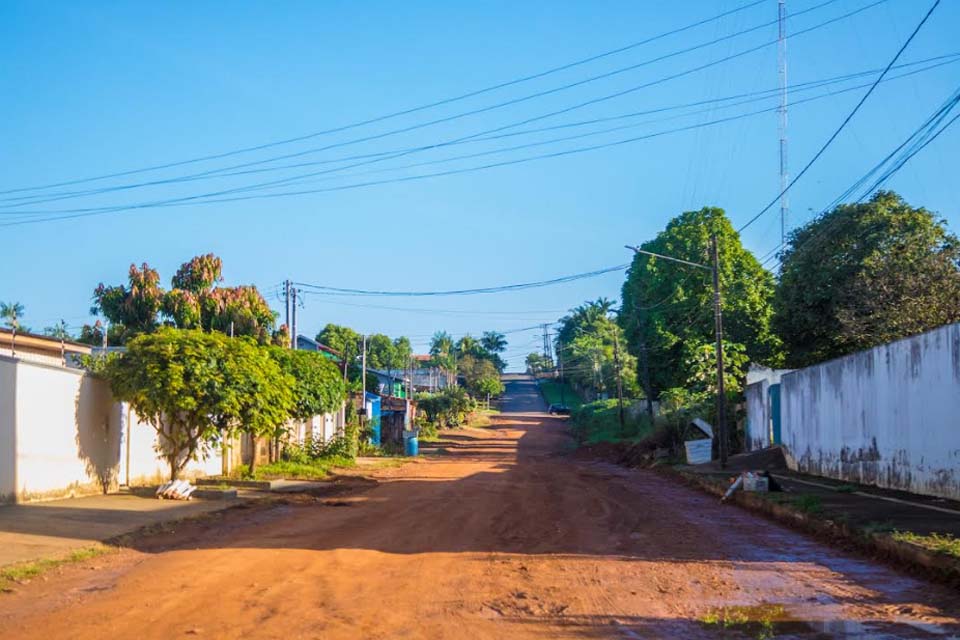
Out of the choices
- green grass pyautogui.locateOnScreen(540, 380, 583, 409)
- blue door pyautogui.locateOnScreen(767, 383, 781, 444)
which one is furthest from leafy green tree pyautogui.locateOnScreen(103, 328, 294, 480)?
green grass pyautogui.locateOnScreen(540, 380, 583, 409)

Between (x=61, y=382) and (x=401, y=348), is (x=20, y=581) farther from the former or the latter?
(x=401, y=348)

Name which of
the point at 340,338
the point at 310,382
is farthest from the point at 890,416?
the point at 340,338

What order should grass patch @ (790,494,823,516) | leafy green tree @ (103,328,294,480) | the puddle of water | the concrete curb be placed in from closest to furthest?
the puddle of water
the concrete curb
grass patch @ (790,494,823,516)
leafy green tree @ (103,328,294,480)

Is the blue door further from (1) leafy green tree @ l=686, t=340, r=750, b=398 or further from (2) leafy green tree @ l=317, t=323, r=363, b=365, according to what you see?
(2) leafy green tree @ l=317, t=323, r=363, b=365

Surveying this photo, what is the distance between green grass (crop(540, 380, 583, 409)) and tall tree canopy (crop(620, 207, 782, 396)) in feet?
226

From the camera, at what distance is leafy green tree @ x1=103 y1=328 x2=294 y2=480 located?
17.8 meters

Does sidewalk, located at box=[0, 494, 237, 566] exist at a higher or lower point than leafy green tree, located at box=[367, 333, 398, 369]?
lower

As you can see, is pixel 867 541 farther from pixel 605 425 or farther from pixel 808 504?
pixel 605 425

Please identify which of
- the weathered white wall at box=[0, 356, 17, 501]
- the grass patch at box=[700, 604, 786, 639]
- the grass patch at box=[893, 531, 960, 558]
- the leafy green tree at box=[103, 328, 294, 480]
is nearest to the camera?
the grass patch at box=[700, 604, 786, 639]

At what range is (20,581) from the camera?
31.2 ft

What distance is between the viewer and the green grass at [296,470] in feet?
86.5

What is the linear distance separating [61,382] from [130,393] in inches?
51.7

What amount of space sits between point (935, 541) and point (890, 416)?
874 cm

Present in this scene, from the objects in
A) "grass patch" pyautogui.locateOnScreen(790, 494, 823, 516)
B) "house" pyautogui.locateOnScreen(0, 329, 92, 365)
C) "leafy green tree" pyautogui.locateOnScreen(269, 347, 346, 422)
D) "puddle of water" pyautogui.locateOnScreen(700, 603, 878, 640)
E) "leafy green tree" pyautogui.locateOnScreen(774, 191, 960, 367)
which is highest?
"leafy green tree" pyautogui.locateOnScreen(774, 191, 960, 367)
